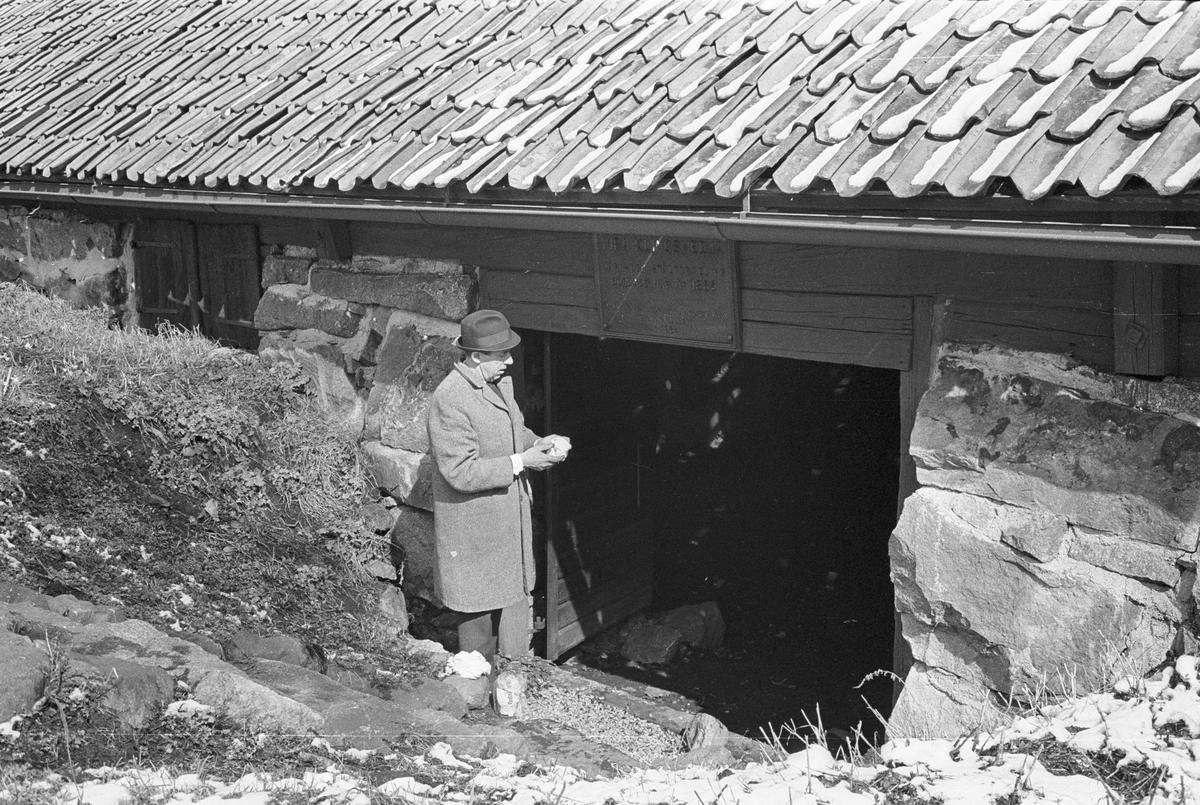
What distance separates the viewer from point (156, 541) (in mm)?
4961

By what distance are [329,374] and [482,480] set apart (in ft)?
5.43

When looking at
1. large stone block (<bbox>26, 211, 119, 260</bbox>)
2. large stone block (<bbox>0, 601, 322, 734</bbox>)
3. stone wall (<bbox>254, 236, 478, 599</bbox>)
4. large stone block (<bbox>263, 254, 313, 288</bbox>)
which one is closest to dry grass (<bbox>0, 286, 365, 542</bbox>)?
stone wall (<bbox>254, 236, 478, 599</bbox>)

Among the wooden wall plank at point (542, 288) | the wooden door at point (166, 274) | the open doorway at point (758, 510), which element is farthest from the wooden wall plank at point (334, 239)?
the wooden door at point (166, 274)

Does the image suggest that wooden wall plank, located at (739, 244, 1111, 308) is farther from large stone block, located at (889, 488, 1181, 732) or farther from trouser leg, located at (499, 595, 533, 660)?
trouser leg, located at (499, 595, 533, 660)

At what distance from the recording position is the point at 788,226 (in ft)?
12.1

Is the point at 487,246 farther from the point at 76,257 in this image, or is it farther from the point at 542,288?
the point at 76,257

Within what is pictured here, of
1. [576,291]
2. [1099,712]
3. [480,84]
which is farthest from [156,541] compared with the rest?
[1099,712]

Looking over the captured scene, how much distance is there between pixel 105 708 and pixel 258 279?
154 inches

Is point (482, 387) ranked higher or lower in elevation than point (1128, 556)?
higher

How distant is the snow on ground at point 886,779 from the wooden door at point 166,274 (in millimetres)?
4652

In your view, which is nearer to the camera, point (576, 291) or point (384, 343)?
point (576, 291)

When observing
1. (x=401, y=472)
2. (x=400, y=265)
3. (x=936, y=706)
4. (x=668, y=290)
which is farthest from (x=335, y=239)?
(x=936, y=706)

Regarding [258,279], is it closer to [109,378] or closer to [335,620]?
[109,378]

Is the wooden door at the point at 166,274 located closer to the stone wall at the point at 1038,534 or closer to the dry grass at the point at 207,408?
the dry grass at the point at 207,408
